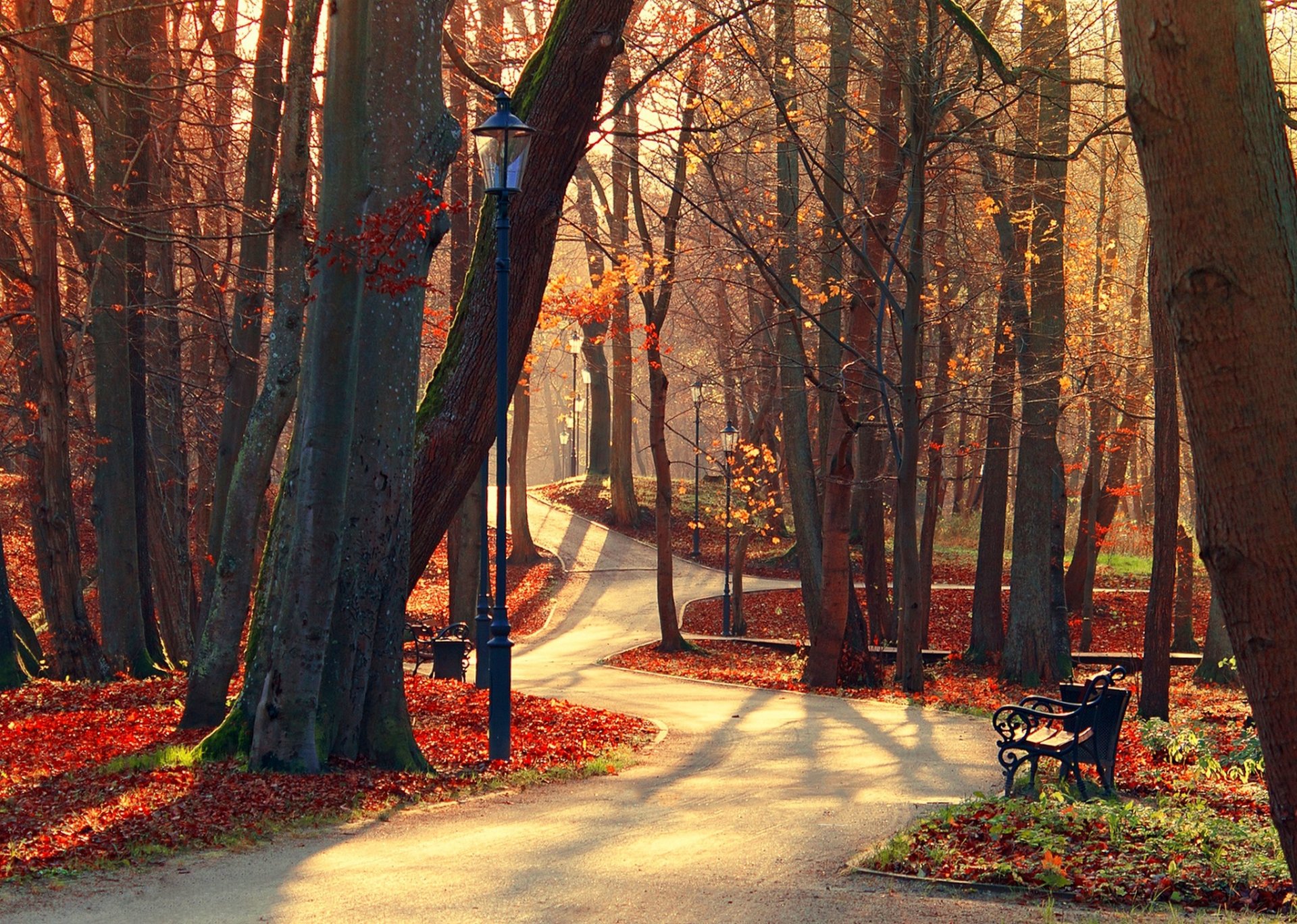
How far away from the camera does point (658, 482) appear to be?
74.3 feet

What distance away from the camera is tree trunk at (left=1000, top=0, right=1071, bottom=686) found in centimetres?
1820

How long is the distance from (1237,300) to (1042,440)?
56.5 feet

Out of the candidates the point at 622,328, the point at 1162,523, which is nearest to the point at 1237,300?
the point at 1162,523

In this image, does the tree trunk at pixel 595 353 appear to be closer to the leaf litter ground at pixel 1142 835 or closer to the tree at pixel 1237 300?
the leaf litter ground at pixel 1142 835

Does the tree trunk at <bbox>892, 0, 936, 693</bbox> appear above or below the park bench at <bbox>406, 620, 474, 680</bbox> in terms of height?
above

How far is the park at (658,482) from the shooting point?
5.29m

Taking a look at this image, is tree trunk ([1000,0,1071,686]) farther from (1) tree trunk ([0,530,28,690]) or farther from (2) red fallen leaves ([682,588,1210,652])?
(1) tree trunk ([0,530,28,690])

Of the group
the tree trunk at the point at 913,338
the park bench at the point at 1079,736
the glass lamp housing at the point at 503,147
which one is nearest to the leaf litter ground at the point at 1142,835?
the park bench at the point at 1079,736

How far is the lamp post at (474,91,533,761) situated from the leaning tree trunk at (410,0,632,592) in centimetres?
26

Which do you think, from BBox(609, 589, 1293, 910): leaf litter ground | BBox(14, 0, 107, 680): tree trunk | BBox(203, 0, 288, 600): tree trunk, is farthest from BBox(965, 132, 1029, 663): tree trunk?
BBox(14, 0, 107, 680): tree trunk

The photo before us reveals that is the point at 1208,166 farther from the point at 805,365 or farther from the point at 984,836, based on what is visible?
the point at 805,365

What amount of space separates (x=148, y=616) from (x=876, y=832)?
40.2ft

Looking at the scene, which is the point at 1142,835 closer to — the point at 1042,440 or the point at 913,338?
the point at 913,338

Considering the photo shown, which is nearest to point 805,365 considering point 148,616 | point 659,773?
point 659,773
